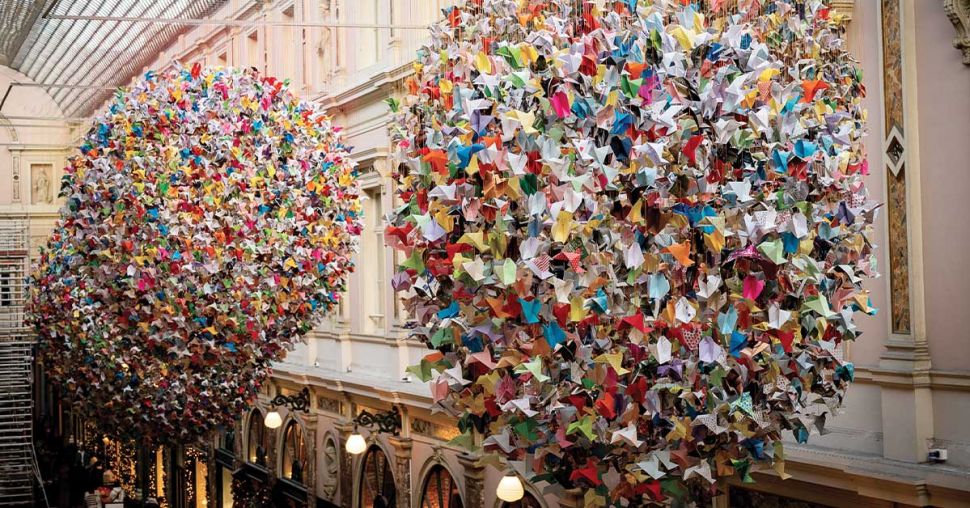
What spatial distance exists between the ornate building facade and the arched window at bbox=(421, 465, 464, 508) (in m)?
0.02

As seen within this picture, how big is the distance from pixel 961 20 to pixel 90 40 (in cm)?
2093

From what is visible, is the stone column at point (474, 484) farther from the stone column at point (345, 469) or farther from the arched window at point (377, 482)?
the stone column at point (345, 469)

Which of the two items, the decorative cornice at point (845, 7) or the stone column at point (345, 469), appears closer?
the decorative cornice at point (845, 7)

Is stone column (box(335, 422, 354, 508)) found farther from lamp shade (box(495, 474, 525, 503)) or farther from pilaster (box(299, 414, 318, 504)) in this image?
lamp shade (box(495, 474, 525, 503))

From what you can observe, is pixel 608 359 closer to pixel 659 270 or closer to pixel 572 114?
pixel 659 270

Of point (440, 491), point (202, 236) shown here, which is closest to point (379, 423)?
point (440, 491)

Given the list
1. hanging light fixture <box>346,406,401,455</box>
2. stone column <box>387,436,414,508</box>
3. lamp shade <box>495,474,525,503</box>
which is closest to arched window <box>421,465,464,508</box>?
Result: stone column <box>387,436,414,508</box>

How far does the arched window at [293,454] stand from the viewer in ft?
61.8

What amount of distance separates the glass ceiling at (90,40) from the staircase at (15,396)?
4078 millimetres

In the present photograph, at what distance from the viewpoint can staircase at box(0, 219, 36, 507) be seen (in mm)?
22125

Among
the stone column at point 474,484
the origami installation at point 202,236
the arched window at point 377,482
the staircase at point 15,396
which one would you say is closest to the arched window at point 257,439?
the staircase at point 15,396

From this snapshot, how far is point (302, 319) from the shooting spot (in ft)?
29.0

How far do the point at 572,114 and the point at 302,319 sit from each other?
542 centimetres

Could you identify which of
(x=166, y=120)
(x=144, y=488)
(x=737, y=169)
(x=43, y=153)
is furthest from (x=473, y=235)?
(x=43, y=153)
